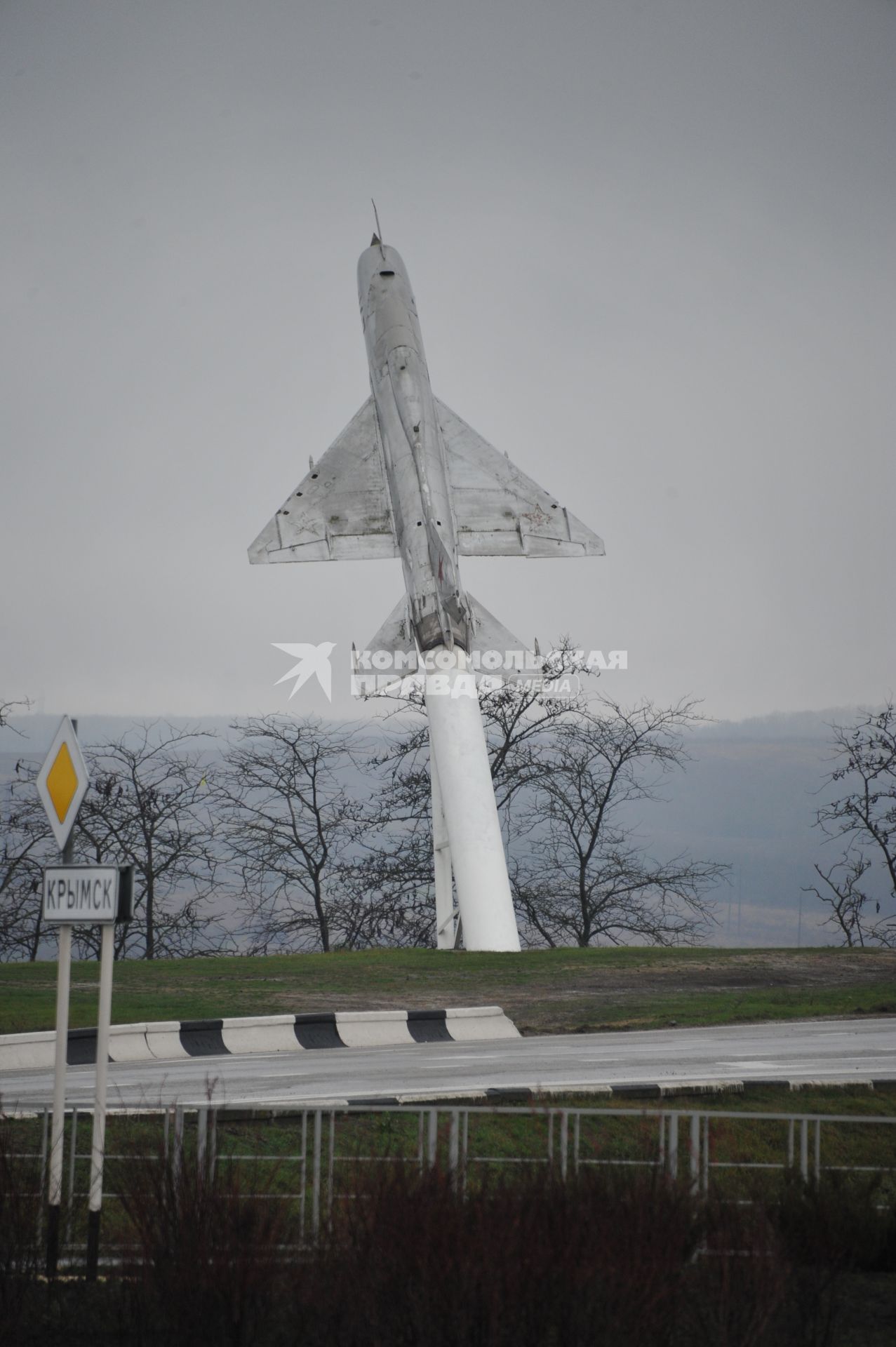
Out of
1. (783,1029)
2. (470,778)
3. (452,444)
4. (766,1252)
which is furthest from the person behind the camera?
(452,444)

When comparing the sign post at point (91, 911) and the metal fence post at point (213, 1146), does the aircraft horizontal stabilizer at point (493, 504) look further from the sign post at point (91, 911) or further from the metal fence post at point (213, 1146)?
the metal fence post at point (213, 1146)

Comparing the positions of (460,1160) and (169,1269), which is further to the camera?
(460,1160)

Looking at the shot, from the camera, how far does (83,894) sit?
8.70 m

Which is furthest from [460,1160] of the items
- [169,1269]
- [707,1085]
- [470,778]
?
[470,778]

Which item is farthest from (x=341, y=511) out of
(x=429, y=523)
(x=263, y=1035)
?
(x=263, y=1035)

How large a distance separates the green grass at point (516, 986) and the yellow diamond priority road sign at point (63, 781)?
414 inches

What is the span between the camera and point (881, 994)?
22.1 metres

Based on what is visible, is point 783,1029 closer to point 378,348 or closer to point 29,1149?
point 29,1149

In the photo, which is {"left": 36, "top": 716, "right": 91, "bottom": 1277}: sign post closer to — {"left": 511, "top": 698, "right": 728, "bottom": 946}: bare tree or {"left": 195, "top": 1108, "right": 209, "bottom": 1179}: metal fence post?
{"left": 195, "top": 1108, "right": 209, "bottom": 1179}: metal fence post

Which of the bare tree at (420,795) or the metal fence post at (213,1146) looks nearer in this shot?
the metal fence post at (213,1146)

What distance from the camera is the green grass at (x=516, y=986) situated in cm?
2033

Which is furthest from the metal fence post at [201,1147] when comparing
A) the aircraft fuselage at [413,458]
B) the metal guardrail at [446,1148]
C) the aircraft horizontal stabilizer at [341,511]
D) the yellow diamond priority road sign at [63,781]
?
the aircraft horizontal stabilizer at [341,511]

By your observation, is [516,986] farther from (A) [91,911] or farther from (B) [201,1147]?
(A) [91,911]

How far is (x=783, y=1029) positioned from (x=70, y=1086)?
31.8 feet
